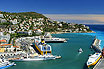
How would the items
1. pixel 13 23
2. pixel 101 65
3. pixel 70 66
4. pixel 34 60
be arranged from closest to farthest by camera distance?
pixel 101 65 → pixel 70 66 → pixel 34 60 → pixel 13 23

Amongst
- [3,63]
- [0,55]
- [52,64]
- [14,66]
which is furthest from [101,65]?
[0,55]

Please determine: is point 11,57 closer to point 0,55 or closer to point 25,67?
point 0,55

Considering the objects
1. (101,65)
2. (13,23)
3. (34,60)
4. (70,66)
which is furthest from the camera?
(13,23)

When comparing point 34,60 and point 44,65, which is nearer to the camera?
point 44,65

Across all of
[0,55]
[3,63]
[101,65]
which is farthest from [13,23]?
[101,65]

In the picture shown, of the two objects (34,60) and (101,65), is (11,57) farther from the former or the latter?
(101,65)

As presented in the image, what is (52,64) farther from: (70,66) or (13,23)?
(13,23)

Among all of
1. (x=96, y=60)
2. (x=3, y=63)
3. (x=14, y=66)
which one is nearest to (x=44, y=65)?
(x=14, y=66)

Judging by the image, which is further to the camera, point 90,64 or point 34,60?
point 34,60
